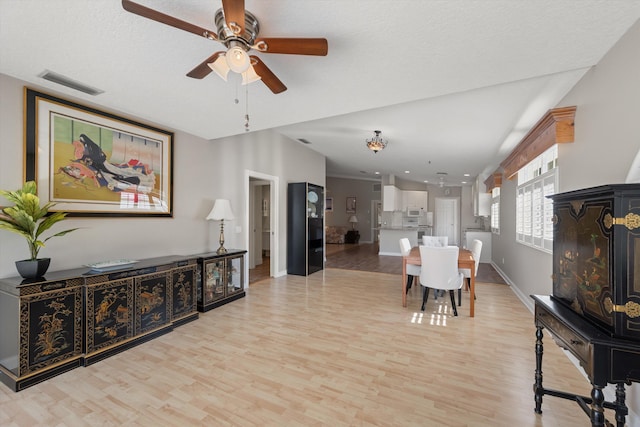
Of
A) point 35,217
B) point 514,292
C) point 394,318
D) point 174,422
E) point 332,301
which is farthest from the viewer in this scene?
point 514,292

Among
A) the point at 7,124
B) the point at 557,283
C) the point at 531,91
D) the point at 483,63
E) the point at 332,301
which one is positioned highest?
the point at 531,91

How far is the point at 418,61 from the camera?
1.94 metres

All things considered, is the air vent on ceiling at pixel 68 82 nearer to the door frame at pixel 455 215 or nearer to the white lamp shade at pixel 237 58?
the white lamp shade at pixel 237 58

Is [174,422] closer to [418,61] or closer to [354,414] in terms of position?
[354,414]

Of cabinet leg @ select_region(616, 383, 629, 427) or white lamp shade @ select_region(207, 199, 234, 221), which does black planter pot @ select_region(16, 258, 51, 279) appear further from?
cabinet leg @ select_region(616, 383, 629, 427)

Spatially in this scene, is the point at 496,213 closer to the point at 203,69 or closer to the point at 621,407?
the point at 621,407

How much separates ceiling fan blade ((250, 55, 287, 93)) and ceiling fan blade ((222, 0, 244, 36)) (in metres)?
0.22

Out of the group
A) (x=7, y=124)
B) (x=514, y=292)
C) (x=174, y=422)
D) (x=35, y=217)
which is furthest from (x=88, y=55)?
(x=514, y=292)

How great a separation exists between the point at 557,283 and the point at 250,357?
8.09 ft

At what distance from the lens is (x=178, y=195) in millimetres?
3650

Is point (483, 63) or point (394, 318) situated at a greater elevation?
point (483, 63)

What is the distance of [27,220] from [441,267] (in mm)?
4136

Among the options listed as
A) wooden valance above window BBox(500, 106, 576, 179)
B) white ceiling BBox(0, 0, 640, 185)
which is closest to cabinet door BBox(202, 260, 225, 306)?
white ceiling BBox(0, 0, 640, 185)

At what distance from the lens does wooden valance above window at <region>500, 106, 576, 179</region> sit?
2523 millimetres
